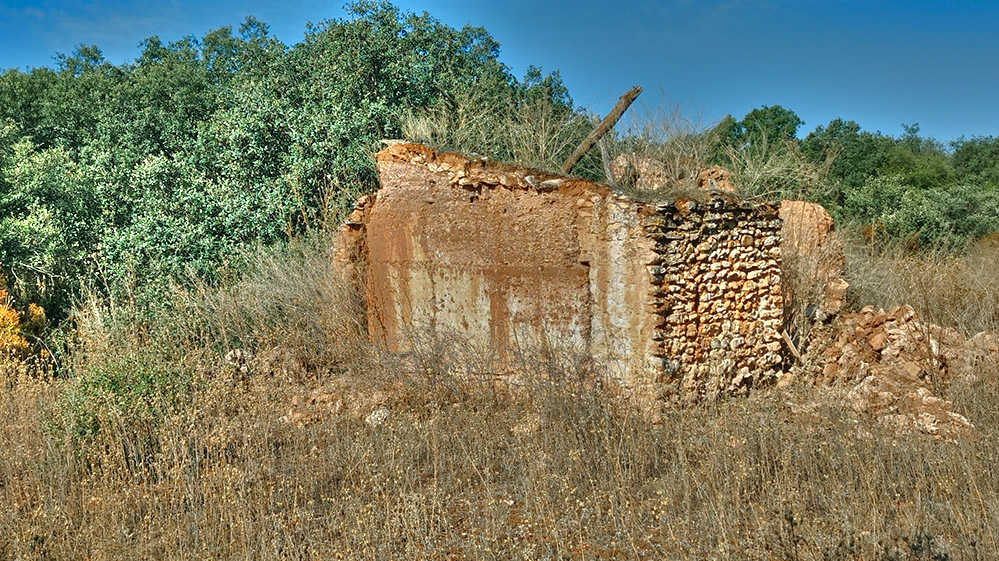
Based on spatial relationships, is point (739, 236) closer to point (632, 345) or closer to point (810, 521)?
point (632, 345)

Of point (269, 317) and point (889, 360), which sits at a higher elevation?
point (269, 317)

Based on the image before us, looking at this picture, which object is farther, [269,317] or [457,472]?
[269,317]

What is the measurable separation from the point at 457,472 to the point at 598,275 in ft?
7.91

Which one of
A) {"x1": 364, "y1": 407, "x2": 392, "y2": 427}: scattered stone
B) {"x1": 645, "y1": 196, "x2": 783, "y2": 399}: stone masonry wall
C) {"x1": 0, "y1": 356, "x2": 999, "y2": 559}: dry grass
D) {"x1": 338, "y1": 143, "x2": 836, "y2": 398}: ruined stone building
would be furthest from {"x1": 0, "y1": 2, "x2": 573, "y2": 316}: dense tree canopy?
{"x1": 645, "y1": 196, "x2": 783, "y2": 399}: stone masonry wall

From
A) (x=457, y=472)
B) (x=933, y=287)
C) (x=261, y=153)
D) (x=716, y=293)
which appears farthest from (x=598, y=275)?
(x=261, y=153)

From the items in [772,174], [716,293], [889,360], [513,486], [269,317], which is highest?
[772,174]

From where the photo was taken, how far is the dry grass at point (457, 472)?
16.2ft

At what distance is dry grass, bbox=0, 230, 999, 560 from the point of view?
16.2ft

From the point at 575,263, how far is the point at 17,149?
1172 cm

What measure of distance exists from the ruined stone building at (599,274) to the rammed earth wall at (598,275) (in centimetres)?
1

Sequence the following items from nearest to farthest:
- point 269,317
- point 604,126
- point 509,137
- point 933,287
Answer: point 604,126 < point 509,137 < point 269,317 < point 933,287

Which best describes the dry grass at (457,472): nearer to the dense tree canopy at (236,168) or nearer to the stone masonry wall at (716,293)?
the stone masonry wall at (716,293)

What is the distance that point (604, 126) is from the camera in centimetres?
941

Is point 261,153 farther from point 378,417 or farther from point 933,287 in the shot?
point 933,287
